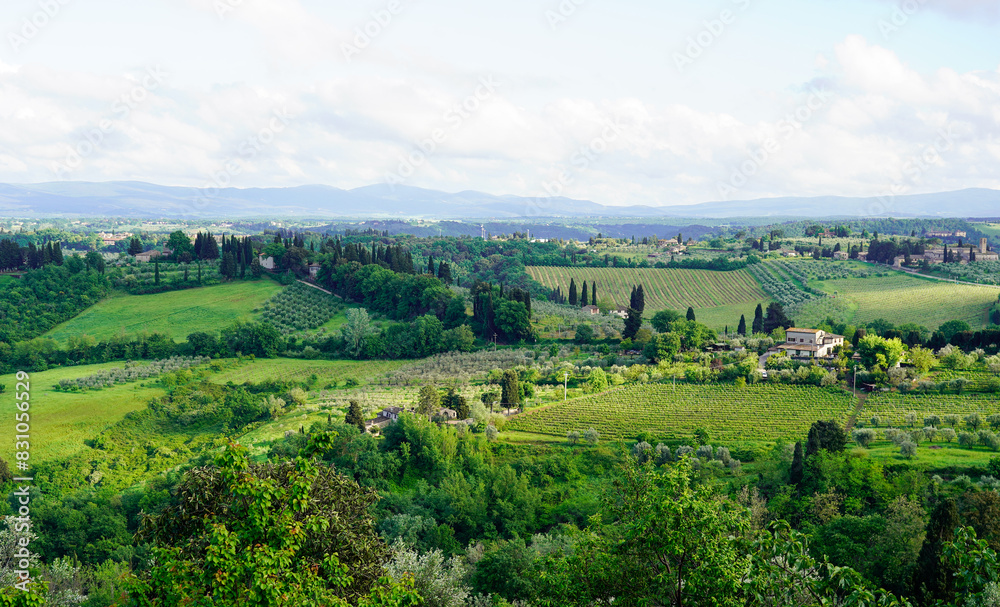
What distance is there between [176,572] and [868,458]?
2824 cm

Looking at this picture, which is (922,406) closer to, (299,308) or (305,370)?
(305,370)

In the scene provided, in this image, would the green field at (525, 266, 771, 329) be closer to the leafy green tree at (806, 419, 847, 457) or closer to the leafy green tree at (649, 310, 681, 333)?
the leafy green tree at (649, 310, 681, 333)

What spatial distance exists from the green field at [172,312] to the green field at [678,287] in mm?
43837

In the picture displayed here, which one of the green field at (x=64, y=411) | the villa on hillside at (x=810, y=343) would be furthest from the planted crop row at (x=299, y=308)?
the villa on hillside at (x=810, y=343)

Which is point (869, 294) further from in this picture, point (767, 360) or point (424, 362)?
point (424, 362)

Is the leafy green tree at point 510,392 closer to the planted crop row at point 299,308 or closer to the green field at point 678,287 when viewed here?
the planted crop row at point 299,308

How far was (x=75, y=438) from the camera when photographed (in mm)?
38656

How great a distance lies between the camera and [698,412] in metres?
39.8

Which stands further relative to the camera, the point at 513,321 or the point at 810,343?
the point at 513,321

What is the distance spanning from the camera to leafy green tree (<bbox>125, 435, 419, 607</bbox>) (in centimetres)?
811

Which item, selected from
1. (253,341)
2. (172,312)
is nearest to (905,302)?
(253,341)

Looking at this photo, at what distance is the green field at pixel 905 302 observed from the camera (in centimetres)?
7175

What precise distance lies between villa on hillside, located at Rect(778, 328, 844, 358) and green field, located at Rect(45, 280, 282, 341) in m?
45.9

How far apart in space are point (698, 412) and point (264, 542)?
34.2 metres
